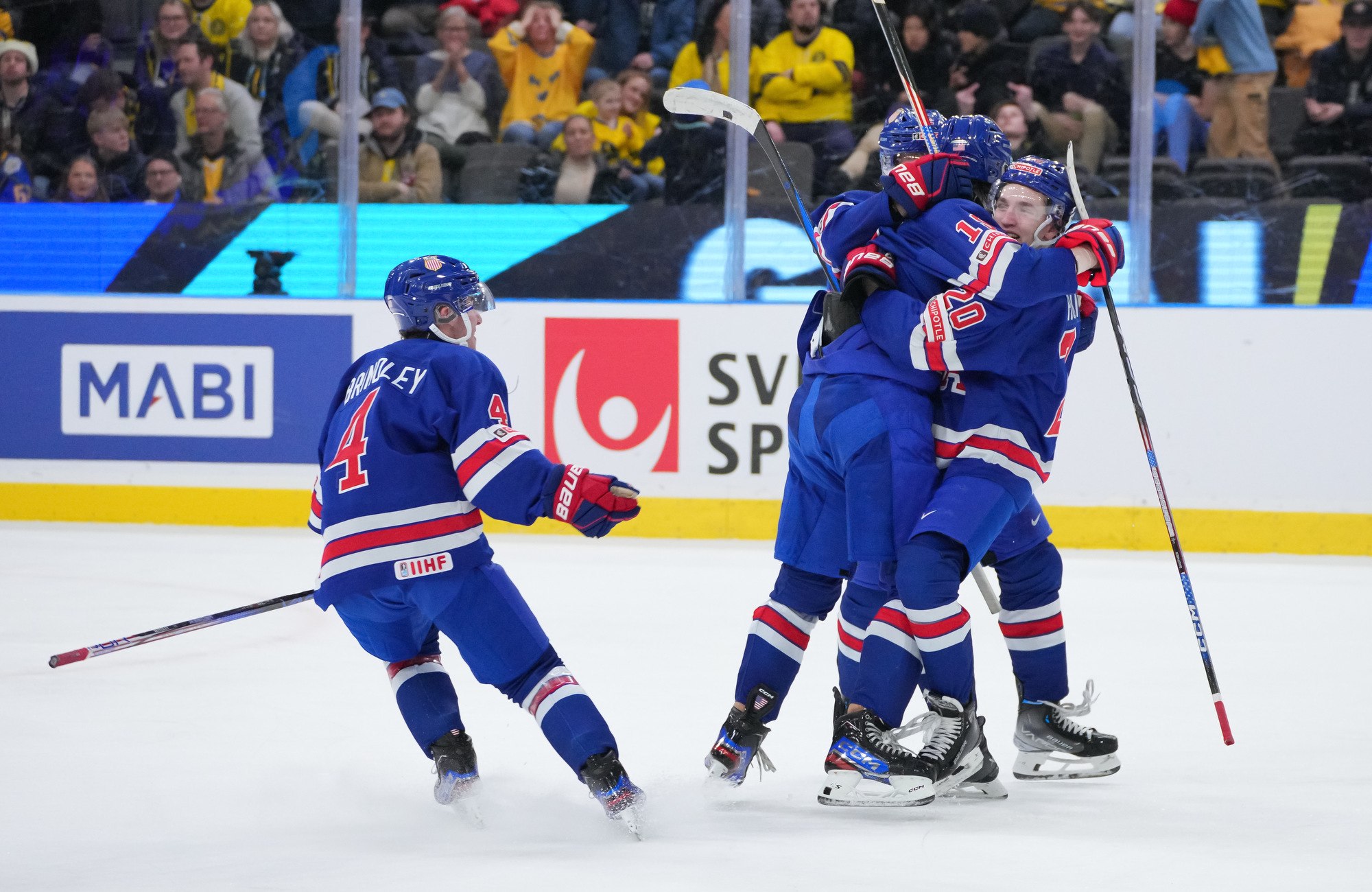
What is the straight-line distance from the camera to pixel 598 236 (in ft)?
19.4

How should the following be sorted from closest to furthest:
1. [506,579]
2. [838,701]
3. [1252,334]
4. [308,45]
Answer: [506,579], [838,701], [1252,334], [308,45]

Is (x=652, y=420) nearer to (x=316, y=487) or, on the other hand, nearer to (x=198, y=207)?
(x=198, y=207)

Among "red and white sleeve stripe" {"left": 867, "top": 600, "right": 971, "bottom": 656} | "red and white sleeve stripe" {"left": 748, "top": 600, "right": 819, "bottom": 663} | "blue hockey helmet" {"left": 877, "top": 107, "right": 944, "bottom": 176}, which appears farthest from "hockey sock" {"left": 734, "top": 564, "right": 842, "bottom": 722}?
"blue hockey helmet" {"left": 877, "top": 107, "right": 944, "bottom": 176}

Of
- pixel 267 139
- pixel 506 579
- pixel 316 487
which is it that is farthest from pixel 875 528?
pixel 267 139

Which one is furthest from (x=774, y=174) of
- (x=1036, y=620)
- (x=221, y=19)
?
(x=1036, y=620)

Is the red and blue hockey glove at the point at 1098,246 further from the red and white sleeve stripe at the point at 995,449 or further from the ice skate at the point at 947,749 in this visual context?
the ice skate at the point at 947,749

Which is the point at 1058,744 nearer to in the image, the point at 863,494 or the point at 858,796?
the point at 858,796

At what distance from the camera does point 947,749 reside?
95.7 inches

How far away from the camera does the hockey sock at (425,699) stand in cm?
243

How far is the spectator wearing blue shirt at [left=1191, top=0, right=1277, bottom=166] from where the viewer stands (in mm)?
5707

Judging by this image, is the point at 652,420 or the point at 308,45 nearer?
the point at 652,420

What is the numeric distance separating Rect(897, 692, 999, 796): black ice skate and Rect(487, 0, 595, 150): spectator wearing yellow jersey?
4.11 m

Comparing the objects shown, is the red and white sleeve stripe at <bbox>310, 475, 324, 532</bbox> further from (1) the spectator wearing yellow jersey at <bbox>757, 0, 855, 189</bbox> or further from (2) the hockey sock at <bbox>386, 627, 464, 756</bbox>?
(1) the spectator wearing yellow jersey at <bbox>757, 0, 855, 189</bbox>

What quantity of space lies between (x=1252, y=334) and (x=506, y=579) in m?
3.88
